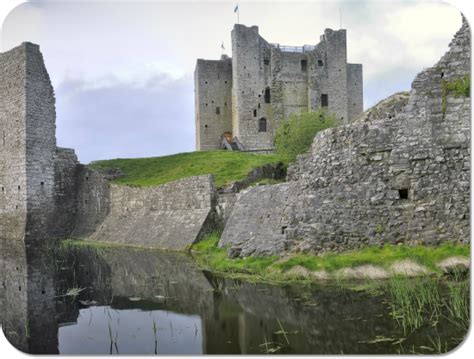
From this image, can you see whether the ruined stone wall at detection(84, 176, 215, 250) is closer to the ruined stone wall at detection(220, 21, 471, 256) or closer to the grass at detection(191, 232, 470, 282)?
the grass at detection(191, 232, 470, 282)

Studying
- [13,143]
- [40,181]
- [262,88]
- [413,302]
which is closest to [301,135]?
[40,181]

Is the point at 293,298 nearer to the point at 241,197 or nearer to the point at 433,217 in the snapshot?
the point at 433,217

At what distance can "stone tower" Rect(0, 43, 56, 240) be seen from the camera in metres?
27.5

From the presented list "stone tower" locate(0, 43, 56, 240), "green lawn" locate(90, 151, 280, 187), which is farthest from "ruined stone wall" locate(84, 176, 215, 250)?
"stone tower" locate(0, 43, 56, 240)

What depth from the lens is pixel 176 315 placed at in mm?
9492

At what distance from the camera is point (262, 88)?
5531cm

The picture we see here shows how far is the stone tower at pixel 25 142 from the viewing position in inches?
1083

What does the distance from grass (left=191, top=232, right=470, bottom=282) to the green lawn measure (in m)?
8.04

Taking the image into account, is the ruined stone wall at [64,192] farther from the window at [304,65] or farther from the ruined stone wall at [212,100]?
the window at [304,65]

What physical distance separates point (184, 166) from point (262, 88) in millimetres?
29680

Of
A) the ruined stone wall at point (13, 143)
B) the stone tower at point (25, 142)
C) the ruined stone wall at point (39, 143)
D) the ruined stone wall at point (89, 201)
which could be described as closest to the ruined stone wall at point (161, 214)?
the ruined stone wall at point (89, 201)

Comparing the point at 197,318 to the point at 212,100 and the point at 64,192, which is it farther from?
the point at 212,100

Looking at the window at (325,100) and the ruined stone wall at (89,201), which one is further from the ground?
the window at (325,100)

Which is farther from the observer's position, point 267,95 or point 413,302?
point 267,95
